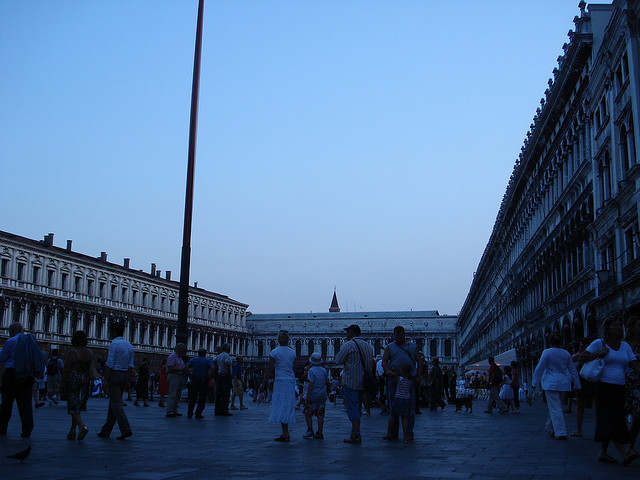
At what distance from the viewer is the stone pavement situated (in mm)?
6637

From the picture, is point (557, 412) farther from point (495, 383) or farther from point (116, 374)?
point (495, 383)

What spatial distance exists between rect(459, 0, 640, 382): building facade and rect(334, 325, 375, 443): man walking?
43.0ft

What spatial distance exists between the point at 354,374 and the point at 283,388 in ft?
3.61

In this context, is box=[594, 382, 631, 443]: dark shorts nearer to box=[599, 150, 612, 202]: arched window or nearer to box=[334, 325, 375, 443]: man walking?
A: box=[334, 325, 375, 443]: man walking

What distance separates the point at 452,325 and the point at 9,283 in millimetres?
Result: 77521

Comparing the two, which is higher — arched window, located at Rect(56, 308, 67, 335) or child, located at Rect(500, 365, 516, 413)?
arched window, located at Rect(56, 308, 67, 335)

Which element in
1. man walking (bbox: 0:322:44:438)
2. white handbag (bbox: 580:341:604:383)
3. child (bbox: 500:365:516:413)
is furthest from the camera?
child (bbox: 500:365:516:413)

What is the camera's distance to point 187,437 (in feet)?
34.3

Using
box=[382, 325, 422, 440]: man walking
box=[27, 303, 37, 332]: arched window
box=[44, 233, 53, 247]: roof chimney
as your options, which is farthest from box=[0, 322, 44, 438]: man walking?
box=[44, 233, 53, 247]: roof chimney

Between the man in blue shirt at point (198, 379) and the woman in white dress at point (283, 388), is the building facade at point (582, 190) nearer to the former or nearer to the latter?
the man in blue shirt at point (198, 379)

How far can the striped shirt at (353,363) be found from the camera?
10.5m

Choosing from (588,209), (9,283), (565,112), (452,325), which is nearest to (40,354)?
(588,209)

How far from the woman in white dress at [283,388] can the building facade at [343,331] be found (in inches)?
4066

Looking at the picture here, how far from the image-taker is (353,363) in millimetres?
10609
